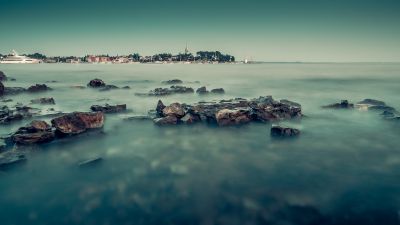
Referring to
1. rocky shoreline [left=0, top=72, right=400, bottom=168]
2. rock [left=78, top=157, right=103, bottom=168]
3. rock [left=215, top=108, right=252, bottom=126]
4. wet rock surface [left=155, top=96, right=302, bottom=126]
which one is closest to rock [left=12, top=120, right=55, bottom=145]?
rocky shoreline [left=0, top=72, right=400, bottom=168]

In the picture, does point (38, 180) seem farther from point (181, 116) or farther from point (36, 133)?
point (181, 116)

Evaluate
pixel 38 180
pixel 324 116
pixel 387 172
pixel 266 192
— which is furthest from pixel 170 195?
pixel 324 116

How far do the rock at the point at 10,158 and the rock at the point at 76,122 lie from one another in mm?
2987

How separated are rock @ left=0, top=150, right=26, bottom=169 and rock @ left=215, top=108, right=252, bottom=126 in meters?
11.2

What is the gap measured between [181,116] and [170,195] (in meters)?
11.1

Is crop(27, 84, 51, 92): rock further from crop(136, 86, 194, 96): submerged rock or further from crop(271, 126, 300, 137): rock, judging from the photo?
crop(271, 126, 300, 137): rock

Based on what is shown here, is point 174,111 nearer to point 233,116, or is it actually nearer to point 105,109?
point 233,116

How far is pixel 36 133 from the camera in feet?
50.9

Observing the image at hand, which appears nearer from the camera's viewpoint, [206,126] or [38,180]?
[38,180]

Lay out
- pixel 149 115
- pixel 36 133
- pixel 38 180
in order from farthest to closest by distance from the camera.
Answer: pixel 149 115
pixel 36 133
pixel 38 180

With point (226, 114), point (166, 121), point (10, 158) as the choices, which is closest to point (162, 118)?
point (166, 121)

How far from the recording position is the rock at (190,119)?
20.6 meters

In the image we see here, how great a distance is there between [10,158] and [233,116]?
1266cm

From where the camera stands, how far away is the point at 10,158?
1312 centimetres
